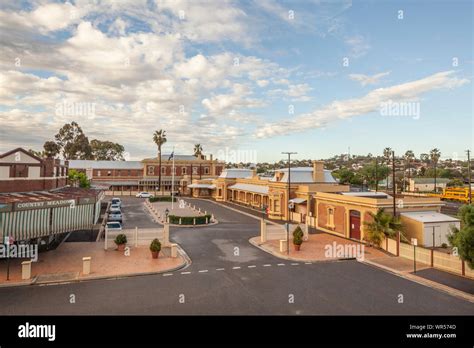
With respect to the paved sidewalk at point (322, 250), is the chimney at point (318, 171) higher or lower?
higher

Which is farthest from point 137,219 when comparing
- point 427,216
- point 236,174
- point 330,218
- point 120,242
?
point 427,216

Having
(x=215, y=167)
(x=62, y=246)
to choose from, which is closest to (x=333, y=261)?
(x=62, y=246)

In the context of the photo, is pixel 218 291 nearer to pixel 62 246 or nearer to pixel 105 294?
pixel 105 294

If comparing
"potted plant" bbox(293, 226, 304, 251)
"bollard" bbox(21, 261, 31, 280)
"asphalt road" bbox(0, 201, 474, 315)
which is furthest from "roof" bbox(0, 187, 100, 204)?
"potted plant" bbox(293, 226, 304, 251)

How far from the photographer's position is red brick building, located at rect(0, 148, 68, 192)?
26.0 metres

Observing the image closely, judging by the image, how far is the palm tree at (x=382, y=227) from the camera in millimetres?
26025

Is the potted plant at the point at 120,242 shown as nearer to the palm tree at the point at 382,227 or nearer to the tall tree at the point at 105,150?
the palm tree at the point at 382,227

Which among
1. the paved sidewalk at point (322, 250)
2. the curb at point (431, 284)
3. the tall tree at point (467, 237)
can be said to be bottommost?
the paved sidewalk at point (322, 250)

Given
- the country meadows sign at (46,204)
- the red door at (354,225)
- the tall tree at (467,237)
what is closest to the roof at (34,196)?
the country meadows sign at (46,204)

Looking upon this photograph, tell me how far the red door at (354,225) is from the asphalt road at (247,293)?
9037mm

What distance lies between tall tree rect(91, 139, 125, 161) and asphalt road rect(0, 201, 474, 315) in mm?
117178

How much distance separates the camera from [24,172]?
28031 millimetres

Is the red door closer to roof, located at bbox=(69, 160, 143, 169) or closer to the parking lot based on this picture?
the parking lot

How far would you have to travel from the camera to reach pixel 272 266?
21547 millimetres
